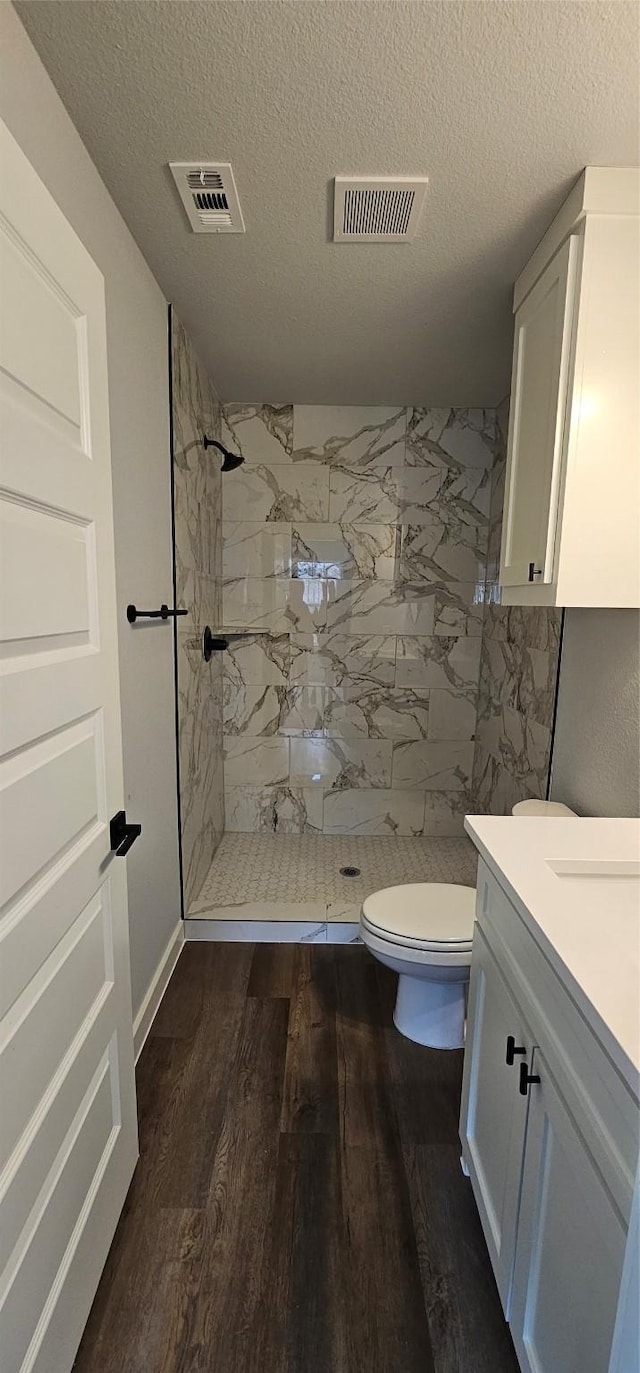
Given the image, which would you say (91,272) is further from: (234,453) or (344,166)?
(234,453)

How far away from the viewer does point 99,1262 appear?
120cm

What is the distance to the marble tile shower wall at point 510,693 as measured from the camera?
2244mm

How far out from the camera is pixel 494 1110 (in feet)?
3.91

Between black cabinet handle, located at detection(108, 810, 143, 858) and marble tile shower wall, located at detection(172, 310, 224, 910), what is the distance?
3.40 ft

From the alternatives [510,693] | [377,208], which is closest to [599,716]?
[510,693]

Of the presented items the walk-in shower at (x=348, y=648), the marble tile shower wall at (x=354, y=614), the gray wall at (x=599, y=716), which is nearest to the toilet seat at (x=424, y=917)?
the gray wall at (x=599, y=716)

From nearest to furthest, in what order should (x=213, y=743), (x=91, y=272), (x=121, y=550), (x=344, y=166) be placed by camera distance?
(x=91, y=272), (x=344, y=166), (x=121, y=550), (x=213, y=743)

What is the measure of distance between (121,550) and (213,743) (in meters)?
1.59

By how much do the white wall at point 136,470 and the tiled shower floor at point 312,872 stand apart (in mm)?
393

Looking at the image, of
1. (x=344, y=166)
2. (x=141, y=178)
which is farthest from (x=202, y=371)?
(x=344, y=166)

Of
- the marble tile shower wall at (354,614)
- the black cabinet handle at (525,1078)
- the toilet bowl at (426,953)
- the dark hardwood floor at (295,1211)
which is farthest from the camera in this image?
the marble tile shower wall at (354,614)

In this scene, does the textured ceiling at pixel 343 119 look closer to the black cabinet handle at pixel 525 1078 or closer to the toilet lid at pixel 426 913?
the black cabinet handle at pixel 525 1078

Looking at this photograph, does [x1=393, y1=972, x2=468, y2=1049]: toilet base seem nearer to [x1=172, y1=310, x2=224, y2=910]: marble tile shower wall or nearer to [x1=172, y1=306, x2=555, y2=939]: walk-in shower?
[x1=172, y1=306, x2=555, y2=939]: walk-in shower

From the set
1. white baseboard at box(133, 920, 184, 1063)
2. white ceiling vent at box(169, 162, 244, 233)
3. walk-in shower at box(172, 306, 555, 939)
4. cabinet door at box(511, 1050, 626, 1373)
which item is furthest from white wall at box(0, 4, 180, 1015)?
cabinet door at box(511, 1050, 626, 1373)
